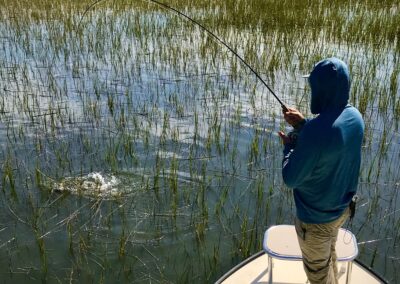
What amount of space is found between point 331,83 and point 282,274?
1665 mm

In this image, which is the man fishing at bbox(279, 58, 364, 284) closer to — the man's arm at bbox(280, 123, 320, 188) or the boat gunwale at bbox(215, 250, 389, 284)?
the man's arm at bbox(280, 123, 320, 188)

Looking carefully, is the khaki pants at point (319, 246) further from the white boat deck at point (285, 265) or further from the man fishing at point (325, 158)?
the white boat deck at point (285, 265)

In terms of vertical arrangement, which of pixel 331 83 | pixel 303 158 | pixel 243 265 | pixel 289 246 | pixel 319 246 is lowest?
pixel 243 265

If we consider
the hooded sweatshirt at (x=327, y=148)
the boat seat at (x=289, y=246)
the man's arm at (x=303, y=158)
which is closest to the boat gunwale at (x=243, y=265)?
the boat seat at (x=289, y=246)

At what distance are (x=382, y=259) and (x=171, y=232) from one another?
1.86 metres

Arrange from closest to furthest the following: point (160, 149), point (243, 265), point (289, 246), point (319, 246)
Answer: point (319, 246)
point (289, 246)
point (243, 265)
point (160, 149)

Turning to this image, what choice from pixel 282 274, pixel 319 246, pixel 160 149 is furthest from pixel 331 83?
pixel 160 149

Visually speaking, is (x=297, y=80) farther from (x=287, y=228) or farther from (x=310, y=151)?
(x=310, y=151)

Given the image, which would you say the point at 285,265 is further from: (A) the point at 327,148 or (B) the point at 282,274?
(A) the point at 327,148

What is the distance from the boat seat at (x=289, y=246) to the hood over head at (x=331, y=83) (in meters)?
1.10

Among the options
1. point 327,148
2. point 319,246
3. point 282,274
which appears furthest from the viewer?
point 282,274

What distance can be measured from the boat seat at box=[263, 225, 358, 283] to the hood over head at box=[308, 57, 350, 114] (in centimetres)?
110

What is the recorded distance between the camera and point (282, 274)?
10.4ft

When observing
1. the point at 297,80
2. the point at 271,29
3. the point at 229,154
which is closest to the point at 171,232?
the point at 229,154
